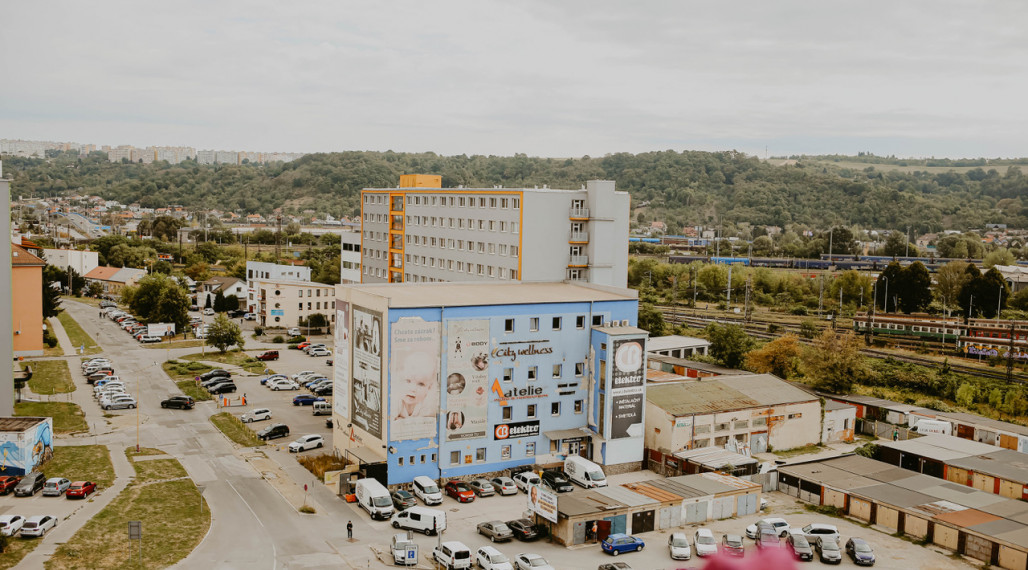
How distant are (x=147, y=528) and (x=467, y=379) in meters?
12.2

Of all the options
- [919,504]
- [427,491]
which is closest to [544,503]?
[427,491]

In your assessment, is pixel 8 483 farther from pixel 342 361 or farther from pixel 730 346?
pixel 730 346

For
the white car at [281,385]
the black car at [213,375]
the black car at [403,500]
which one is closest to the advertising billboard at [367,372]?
the black car at [403,500]

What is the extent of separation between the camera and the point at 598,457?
109 ft

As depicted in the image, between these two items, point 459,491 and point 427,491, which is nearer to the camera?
point 427,491

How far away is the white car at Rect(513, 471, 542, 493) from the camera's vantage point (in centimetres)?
3070

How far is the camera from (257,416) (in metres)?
39.8

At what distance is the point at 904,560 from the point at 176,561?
2198cm

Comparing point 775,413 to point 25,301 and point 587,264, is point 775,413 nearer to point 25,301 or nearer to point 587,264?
point 587,264

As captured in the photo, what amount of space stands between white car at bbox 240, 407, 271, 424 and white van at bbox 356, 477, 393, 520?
12907 mm

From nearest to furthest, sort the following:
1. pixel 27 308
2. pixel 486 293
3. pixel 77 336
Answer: pixel 486 293 → pixel 27 308 → pixel 77 336

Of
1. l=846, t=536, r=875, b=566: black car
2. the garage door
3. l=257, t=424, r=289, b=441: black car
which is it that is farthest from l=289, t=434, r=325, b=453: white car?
l=846, t=536, r=875, b=566: black car

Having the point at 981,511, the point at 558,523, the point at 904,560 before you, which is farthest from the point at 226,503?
the point at 981,511

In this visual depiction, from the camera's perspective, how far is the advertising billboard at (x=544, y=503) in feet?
84.9
